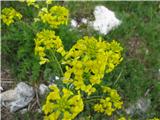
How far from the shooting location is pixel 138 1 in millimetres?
5469

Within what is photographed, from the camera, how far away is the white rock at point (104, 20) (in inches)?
203

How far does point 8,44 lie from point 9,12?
0.71 meters

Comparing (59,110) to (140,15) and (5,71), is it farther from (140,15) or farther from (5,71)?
(140,15)

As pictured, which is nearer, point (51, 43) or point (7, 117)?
point (51, 43)

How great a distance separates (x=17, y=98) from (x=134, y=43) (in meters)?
1.48

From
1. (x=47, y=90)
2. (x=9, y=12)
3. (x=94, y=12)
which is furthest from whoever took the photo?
(x=94, y=12)

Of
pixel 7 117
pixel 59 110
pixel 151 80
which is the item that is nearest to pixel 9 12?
pixel 7 117

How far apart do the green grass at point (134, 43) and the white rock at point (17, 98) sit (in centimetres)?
64

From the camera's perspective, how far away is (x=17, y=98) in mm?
4426

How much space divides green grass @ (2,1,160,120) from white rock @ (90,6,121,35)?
55mm

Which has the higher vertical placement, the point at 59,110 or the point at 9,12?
the point at 9,12

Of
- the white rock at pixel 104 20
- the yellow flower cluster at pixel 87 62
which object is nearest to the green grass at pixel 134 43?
the white rock at pixel 104 20

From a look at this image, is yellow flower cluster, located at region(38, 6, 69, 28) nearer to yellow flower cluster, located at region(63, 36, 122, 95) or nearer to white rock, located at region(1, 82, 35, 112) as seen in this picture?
yellow flower cluster, located at region(63, 36, 122, 95)

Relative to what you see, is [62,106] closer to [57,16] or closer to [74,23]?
[57,16]
